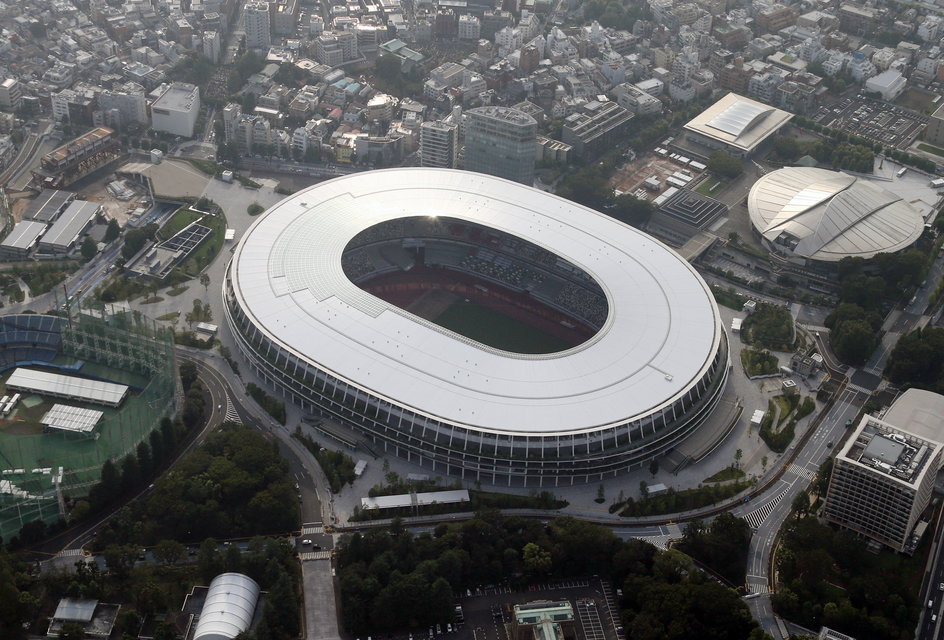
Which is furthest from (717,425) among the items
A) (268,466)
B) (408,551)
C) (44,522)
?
(44,522)

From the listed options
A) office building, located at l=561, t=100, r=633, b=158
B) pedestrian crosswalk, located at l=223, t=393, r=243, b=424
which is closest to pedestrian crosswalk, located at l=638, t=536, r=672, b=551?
pedestrian crosswalk, located at l=223, t=393, r=243, b=424

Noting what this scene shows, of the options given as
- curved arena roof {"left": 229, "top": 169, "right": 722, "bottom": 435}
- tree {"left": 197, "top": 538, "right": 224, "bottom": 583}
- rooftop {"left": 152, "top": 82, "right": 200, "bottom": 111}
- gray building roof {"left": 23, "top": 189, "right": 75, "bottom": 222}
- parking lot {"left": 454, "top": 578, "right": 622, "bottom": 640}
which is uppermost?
curved arena roof {"left": 229, "top": 169, "right": 722, "bottom": 435}

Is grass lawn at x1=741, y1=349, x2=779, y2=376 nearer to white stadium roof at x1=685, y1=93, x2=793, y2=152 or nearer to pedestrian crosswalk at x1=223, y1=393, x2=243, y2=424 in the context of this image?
white stadium roof at x1=685, y1=93, x2=793, y2=152

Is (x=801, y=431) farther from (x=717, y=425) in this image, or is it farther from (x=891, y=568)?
(x=891, y=568)

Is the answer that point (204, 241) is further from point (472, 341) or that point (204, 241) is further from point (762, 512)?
point (762, 512)

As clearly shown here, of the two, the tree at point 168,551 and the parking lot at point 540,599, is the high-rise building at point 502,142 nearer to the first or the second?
the parking lot at point 540,599

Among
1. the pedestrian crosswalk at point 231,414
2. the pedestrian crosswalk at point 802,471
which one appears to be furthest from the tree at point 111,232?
the pedestrian crosswalk at point 802,471
